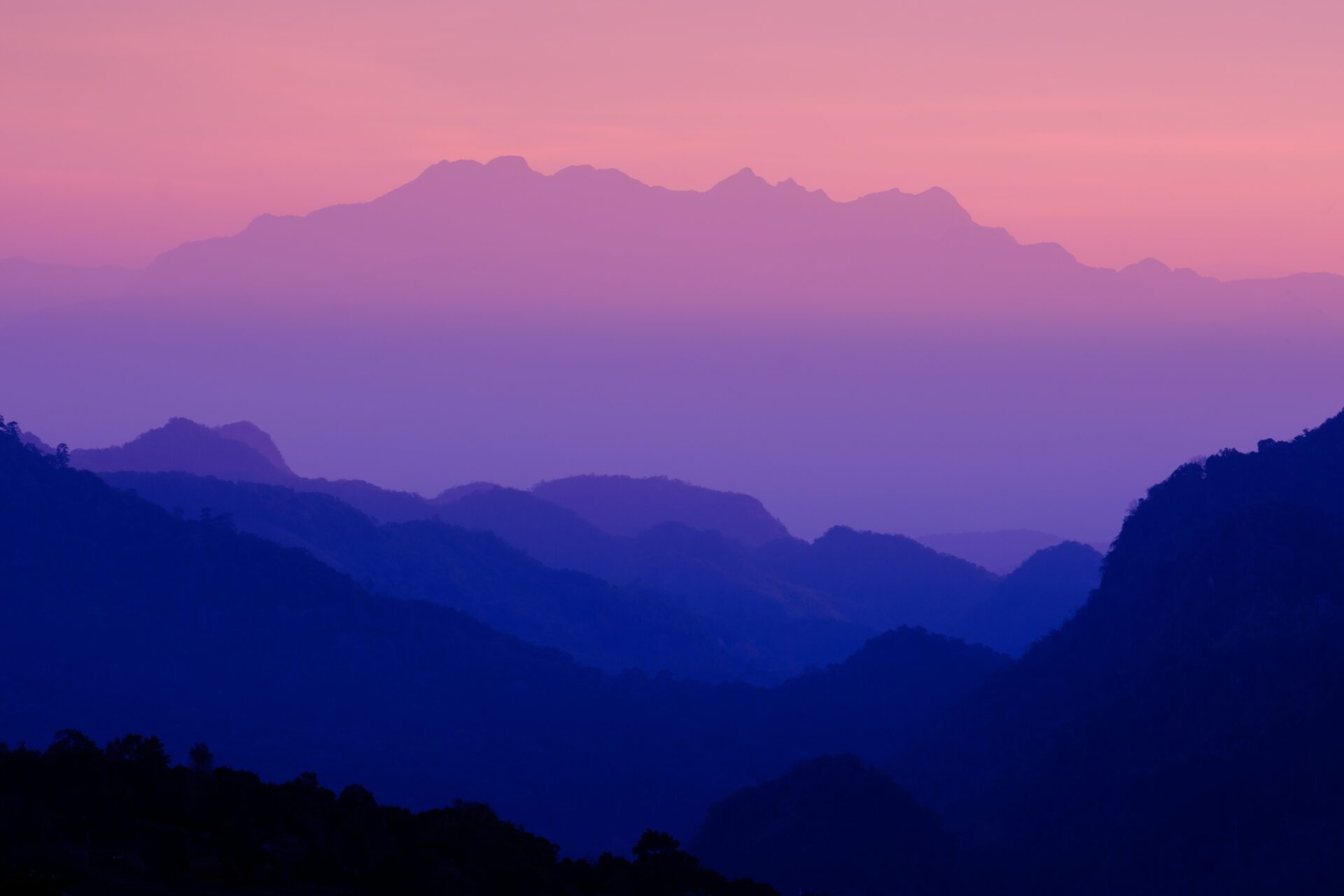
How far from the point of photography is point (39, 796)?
108m

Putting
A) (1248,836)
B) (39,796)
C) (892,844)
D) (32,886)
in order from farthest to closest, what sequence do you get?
(892,844)
(1248,836)
(39,796)
(32,886)

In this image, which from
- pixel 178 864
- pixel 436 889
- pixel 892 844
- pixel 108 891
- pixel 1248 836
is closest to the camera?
pixel 108 891

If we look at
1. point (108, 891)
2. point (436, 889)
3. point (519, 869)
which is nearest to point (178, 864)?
point (108, 891)

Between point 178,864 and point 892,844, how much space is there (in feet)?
392

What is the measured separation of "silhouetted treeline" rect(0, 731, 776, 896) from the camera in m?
94.1

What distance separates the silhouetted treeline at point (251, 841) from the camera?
9406 cm

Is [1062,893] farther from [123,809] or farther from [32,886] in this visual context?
[32,886]

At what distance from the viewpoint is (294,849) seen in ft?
332

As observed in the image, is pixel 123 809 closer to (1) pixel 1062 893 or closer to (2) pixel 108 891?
(2) pixel 108 891

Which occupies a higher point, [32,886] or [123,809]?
[123,809]

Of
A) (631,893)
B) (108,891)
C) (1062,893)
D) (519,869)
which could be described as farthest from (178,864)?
(1062,893)

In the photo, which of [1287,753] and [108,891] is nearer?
[108,891]

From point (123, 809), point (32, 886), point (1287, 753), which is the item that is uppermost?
point (1287, 753)

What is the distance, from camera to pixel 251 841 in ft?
330
